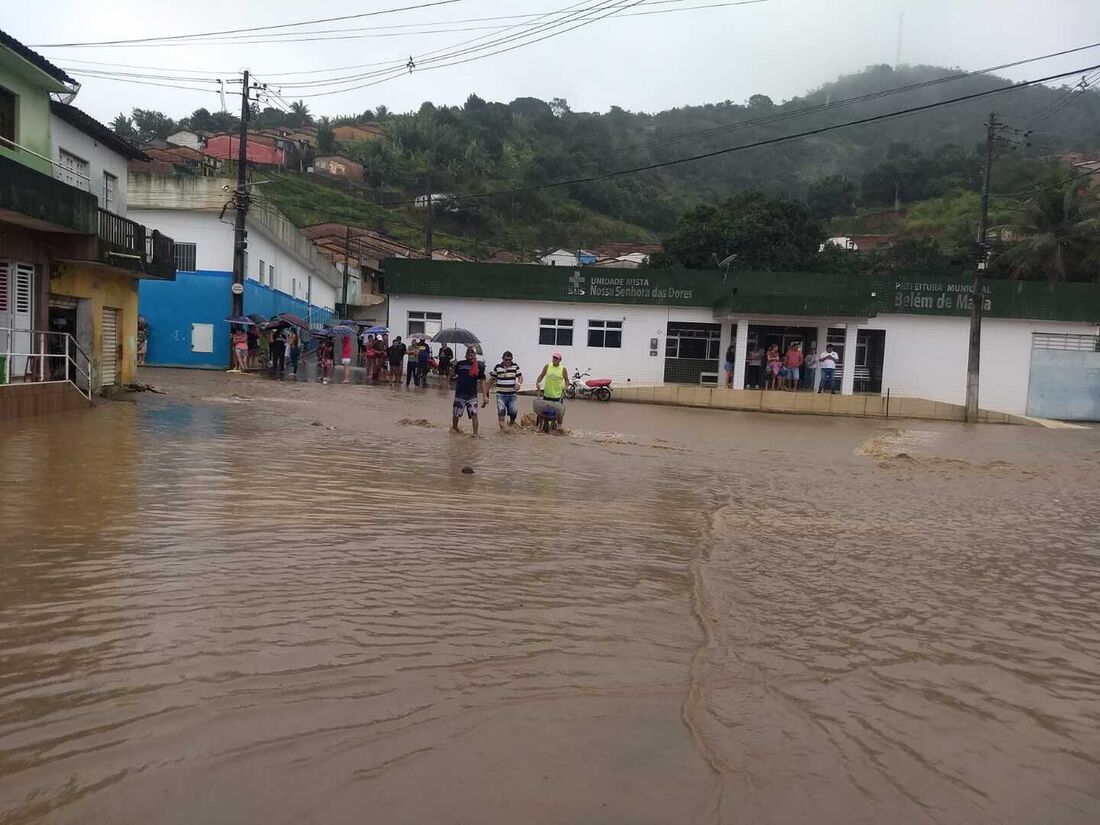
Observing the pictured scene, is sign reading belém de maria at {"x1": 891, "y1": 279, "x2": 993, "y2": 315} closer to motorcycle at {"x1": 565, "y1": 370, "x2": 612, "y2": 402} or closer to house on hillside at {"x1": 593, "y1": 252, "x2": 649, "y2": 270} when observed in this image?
motorcycle at {"x1": 565, "y1": 370, "x2": 612, "y2": 402}

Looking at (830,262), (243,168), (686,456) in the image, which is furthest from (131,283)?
(830,262)

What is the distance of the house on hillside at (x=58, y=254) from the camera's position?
15.7 meters

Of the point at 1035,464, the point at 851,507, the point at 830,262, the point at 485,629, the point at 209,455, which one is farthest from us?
the point at 830,262

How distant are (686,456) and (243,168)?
21630 mm

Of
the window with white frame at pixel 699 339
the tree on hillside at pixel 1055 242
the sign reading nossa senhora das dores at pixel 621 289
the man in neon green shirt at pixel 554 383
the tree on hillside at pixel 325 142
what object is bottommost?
the man in neon green shirt at pixel 554 383

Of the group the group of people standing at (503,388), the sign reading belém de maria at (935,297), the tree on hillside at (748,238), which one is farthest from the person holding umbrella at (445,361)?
the tree on hillside at (748,238)

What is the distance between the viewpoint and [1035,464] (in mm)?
16609

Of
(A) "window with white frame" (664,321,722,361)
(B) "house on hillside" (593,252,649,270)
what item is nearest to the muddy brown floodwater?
(A) "window with white frame" (664,321,722,361)

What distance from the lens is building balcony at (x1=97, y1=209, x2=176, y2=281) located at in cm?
1875

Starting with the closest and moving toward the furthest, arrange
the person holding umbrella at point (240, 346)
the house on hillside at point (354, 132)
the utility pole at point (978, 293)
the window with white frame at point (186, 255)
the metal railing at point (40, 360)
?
the metal railing at point (40, 360), the utility pole at point (978, 293), the person holding umbrella at point (240, 346), the window with white frame at point (186, 255), the house on hillside at point (354, 132)

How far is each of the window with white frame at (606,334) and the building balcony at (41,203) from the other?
19.8 m

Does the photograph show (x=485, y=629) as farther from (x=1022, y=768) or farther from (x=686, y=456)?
(x=686, y=456)

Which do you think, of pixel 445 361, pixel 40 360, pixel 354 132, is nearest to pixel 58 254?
pixel 40 360

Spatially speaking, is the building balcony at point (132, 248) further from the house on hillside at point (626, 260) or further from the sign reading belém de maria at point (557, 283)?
the house on hillside at point (626, 260)
